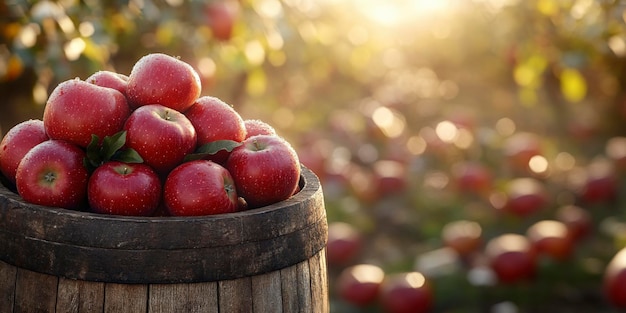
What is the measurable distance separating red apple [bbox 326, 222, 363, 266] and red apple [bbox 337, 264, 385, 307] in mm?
382

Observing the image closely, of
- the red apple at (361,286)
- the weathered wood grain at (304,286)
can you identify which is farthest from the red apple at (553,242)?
the weathered wood grain at (304,286)

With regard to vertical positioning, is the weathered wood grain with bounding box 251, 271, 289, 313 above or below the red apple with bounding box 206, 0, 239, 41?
below

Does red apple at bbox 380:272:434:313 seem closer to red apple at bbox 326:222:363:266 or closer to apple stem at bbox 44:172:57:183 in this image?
red apple at bbox 326:222:363:266

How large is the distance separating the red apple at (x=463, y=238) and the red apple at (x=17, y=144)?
10.2 feet

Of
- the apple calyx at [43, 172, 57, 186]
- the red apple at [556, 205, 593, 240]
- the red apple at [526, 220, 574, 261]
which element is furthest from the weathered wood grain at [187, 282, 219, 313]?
the red apple at [556, 205, 593, 240]

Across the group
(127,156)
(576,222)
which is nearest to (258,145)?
(127,156)

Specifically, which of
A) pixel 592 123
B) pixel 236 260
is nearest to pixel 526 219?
pixel 592 123

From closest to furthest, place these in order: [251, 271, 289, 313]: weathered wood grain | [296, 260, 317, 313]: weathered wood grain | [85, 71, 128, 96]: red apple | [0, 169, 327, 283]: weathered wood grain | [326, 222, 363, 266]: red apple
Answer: [0, 169, 327, 283]: weathered wood grain → [251, 271, 289, 313]: weathered wood grain → [296, 260, 317, 313]: weathered wood grain → [85, 71, 128, 96]: red apple → [326, 222, 363, 266]: red apple

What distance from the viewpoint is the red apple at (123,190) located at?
1.94m

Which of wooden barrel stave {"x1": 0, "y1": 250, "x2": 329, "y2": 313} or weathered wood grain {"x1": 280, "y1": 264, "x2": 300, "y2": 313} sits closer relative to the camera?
wooden barrel stave {"x1": 0, "y1": 250, "x2": 329, "y2": 313}

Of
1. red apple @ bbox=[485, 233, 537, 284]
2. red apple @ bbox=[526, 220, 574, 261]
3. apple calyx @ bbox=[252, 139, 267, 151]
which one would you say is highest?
red apple @ bbox=[526, 220, 574, 261]

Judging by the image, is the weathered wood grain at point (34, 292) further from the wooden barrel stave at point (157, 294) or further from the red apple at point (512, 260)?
the red apple at point (512, 260)

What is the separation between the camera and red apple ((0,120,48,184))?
85.0 inches

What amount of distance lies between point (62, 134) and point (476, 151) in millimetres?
5023
